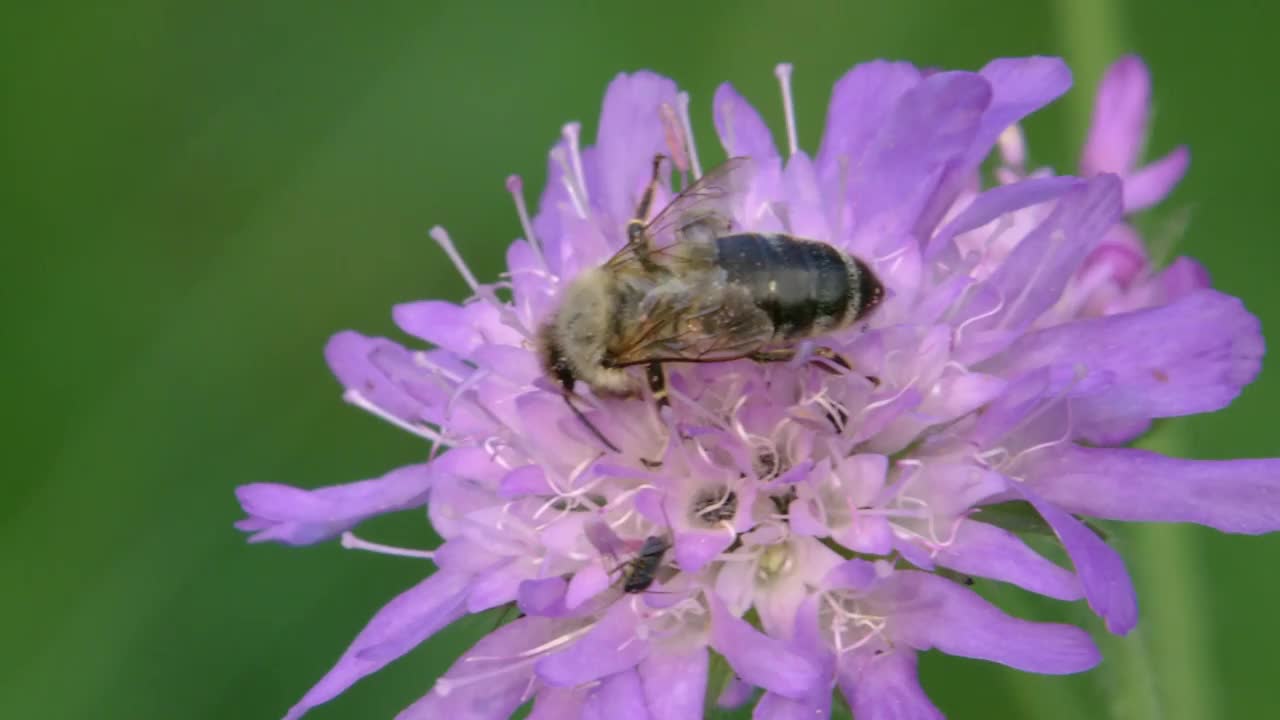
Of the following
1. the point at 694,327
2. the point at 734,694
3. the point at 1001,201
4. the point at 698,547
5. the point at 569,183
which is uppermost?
the point at 569,183

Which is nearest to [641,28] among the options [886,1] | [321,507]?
[886,1]

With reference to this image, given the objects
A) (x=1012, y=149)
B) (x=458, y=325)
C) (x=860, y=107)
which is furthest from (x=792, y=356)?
(x=1012, y=149)

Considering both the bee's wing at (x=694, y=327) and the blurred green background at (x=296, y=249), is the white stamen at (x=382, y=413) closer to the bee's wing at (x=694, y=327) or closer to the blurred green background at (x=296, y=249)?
the bee's wing at (x=694, y=327)

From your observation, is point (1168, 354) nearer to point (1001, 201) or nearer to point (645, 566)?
point (1001, 201)

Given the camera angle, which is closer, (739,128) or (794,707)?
(794,707)

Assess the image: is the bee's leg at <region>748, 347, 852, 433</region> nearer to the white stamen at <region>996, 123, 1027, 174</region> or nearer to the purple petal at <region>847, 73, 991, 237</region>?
the purple petal at <region>847, 73, 991, 237</region>

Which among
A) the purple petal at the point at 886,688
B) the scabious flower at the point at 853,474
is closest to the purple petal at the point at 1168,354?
the scabious flower at the point at 853,474

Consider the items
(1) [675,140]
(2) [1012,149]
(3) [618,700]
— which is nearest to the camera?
(3) [618,700]

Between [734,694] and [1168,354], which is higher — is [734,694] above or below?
below
